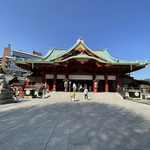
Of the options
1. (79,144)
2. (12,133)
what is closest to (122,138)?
(79,144)

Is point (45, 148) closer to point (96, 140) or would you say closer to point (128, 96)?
point (96, 140)

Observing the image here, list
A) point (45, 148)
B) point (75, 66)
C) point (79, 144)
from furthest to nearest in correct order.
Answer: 1. point (75, 66)
2. point (79, 144)
3. point (45, 148)

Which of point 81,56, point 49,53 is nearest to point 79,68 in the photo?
point 81,56

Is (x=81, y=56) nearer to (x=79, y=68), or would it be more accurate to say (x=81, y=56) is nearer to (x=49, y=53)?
(x=79, y=68)

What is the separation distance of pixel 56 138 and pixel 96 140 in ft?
3.41

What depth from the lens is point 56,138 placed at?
2219mm

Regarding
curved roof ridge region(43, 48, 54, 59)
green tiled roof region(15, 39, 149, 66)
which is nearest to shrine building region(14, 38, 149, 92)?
green tiled roof region(15, 39, 149, 66)

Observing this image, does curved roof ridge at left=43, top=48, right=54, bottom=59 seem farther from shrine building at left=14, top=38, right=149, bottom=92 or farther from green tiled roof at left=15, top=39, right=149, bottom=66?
shrine building at left=14, top=38, right=149, bottom=92

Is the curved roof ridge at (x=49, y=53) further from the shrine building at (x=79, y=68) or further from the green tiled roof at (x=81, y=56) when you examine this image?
the shrine building at (x=79, y=68)

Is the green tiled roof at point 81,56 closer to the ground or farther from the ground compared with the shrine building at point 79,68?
farther from the ground

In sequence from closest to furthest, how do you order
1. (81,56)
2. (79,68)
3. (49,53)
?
(81,56) < (79,68) < (49,53)

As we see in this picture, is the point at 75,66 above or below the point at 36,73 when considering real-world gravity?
above

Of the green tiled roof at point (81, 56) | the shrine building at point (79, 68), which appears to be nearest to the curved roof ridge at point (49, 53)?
the green tiled roof at point (81, 56)

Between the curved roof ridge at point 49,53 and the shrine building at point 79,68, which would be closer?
the shrine building at point 79,68
